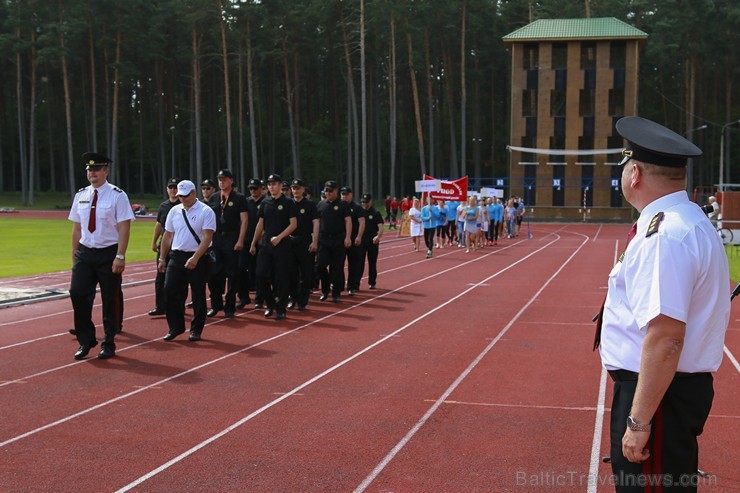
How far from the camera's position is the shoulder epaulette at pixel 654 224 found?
302 cm

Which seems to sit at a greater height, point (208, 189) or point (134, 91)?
point (134, 91)

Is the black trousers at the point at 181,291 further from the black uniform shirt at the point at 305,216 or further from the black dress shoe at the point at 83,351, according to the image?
the black uniform shirt at the point at 305,216

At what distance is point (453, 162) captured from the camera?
2744 inches

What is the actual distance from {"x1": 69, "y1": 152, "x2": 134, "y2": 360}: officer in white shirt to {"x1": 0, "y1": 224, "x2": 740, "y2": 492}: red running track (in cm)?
38

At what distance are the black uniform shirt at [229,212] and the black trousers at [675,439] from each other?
10490 millimetres

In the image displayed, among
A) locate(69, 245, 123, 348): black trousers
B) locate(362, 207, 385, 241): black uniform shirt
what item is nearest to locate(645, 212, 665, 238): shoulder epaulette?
locate(69, 245, 123, 348): black trousers

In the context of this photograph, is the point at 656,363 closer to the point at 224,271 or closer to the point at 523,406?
the point at 523,406

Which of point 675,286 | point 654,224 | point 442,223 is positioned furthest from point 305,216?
point 442,223

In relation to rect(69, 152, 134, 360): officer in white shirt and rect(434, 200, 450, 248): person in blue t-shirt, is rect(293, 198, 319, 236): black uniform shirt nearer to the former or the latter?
rect(69, 152, 134, 360): officer in white shirt

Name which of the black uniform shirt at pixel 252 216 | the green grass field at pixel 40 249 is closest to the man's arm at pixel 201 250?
the black uniform shirt at pixel 252 216

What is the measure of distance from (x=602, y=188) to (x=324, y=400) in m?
56.5

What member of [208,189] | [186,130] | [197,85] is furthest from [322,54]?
[208,189]

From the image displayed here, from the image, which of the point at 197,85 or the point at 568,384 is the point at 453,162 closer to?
the point at 197,85

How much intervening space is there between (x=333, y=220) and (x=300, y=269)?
188cm
